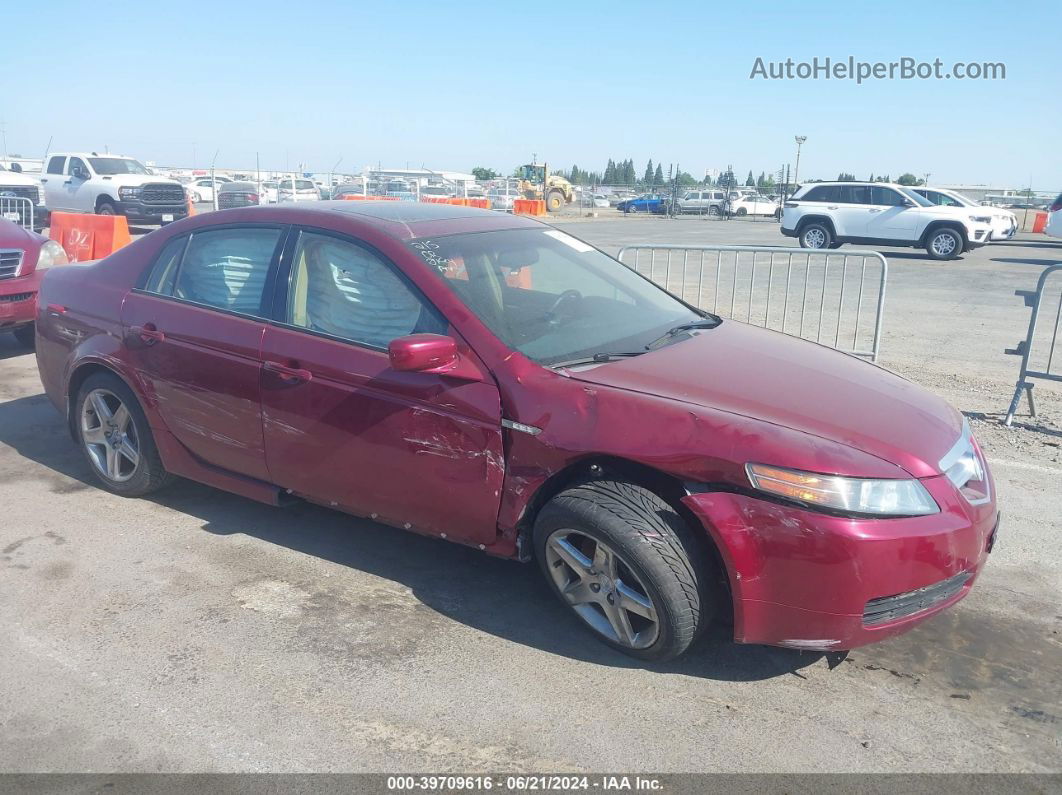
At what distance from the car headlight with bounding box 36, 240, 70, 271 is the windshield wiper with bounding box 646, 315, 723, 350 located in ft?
21.5

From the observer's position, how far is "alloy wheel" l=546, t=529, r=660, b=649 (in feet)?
11.0

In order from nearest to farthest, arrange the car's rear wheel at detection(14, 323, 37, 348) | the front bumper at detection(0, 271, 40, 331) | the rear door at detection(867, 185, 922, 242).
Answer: the front bumper at detection(0, 271, 40, 331) → the car's rear wheel at detection(14, 323, 37, 348) → the rear door at detection(867, 185, 922, 242)

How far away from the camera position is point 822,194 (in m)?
21.3

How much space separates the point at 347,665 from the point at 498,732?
71 centimetres

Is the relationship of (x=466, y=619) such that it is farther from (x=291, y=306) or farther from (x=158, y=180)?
(x=158, y=180)

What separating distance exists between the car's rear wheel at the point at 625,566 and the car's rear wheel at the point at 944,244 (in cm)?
1883

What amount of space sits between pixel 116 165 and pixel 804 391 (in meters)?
25.7

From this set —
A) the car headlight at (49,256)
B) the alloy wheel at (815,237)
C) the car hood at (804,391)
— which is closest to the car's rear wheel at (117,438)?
the car hood at (804,391)

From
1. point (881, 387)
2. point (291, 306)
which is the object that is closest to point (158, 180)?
point (291, 306)

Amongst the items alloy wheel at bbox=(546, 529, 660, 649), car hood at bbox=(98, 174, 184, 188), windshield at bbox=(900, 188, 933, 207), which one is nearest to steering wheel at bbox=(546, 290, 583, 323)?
alloy wheel at bbox=(546, 529, 660, 649)

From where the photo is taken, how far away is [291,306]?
13.7 ft

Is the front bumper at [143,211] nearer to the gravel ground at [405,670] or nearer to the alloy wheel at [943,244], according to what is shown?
the alloy wheel at [943,244]

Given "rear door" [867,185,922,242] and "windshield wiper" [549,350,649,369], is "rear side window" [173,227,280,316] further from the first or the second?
"rear door" [867,185,922,242]

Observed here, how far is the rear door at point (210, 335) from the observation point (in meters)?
4.27
